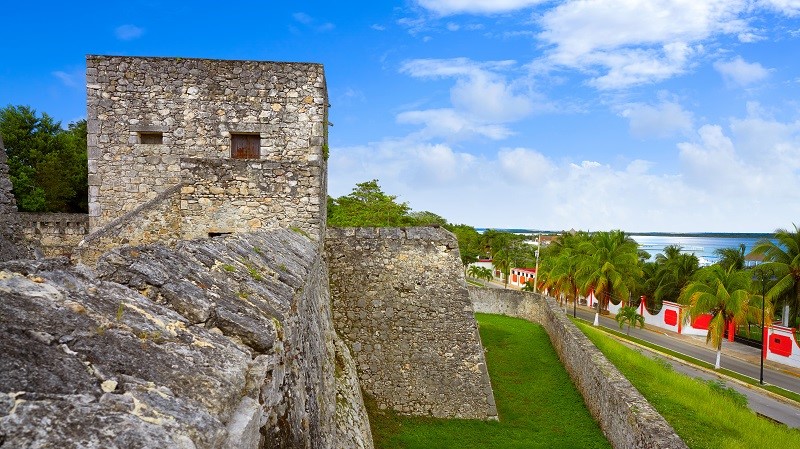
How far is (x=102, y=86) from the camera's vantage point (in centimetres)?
940

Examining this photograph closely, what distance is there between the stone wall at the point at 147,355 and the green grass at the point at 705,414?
346 inches

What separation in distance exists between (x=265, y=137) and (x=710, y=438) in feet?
33.8

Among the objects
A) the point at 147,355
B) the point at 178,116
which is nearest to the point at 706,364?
the point at 178,116

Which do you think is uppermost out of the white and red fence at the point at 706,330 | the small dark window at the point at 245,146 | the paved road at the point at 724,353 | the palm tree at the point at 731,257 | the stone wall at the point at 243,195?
the small dark window at the point at 245,146

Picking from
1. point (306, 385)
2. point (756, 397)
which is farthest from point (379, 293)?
point (756, 397)

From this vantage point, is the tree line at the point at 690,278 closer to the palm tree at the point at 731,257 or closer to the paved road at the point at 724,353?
the palm tree at the point at 731,257

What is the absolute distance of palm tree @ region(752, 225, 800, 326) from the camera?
25.1 meters

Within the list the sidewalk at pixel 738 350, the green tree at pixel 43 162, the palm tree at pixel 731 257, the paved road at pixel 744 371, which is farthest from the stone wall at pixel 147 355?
the palm tree at pixel 731 257

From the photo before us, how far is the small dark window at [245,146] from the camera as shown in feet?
31.8

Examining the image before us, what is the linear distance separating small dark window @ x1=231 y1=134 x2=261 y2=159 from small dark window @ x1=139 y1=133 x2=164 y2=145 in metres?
1.45

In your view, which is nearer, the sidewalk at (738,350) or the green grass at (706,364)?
the green grass at (706,364)

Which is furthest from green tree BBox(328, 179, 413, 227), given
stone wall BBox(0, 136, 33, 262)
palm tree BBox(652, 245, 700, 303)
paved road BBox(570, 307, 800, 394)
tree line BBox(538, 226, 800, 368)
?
stone wall BBox(0, 136, 33, 262)

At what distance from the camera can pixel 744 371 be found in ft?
71.7

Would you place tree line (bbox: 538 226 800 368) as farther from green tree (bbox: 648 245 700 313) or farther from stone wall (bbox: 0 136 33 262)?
stone wall (bbox: 0 136 33 262)
